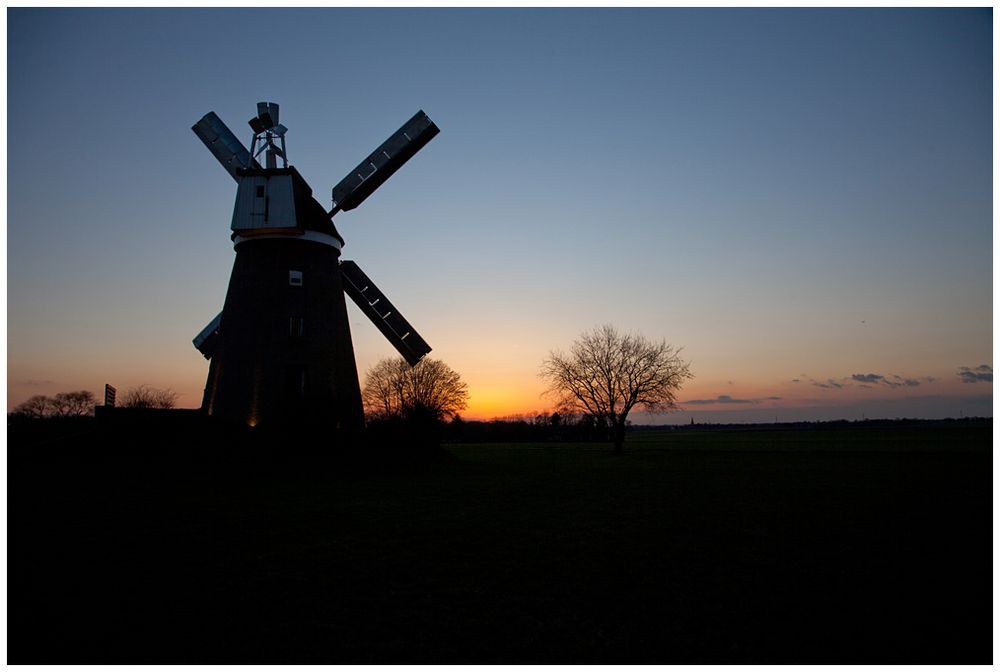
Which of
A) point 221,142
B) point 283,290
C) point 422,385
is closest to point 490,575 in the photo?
point 283,290

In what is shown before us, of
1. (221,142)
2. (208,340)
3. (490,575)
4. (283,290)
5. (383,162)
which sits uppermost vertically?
(221,142)

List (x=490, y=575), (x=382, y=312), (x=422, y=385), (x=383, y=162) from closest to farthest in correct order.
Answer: (x=490, y=575) → (x=383, y=162) → (x=382, y=312) → (x=422, y=385)

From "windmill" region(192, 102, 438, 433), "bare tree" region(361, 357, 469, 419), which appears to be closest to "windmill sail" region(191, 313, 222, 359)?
"windmill" region(192, 102, 438, 433)

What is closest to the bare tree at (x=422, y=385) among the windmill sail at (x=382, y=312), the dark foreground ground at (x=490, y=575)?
the windmill sail at (x=382, y=312)

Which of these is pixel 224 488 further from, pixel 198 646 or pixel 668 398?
pixel 668 398

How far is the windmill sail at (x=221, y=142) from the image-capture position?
25.7m

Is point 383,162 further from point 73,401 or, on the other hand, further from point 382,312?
point 73,401

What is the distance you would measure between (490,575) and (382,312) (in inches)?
816

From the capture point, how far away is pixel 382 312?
2877cm

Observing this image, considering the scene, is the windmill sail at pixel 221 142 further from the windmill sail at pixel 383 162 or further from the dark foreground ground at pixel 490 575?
the dark foreground ground at pixel 490 575

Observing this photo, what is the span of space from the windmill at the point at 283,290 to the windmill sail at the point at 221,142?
0.13 feet

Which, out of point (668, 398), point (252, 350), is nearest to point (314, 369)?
point (252, 350)

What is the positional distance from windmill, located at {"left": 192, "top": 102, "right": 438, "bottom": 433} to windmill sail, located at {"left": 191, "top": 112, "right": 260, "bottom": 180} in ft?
0.13

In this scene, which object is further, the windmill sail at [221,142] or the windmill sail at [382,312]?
the windmill sail at [382,312]
